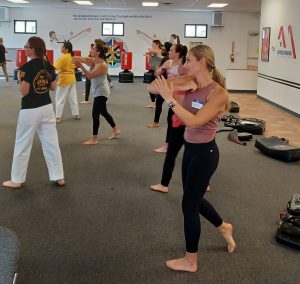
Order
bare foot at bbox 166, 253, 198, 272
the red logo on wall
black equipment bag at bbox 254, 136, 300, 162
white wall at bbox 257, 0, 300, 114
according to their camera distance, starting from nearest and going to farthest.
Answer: bare foot at bbox 166, 253, 198, 272 < black equipment bag at bbox 254, 136, 300, 162 < white wall at bbox 257, 0, 300, 114 < the red logo on wall

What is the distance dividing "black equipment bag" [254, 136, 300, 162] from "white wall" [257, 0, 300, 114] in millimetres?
3447

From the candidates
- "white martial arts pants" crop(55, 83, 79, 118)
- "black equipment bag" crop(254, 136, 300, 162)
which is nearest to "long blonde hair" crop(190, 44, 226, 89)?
"black equipment bag" crop(254, 136, 300, 162)

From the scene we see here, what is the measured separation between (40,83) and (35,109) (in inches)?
10.1

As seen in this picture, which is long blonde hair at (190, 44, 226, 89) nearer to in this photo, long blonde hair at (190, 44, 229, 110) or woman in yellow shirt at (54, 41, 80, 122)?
long blonde hair at (190, 44, 229, 110)

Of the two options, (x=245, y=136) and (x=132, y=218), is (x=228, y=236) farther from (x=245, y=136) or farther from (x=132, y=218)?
(x=245, y=136)

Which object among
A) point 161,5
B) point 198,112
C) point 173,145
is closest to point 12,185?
point 173,145

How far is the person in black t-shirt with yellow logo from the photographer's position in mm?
3811

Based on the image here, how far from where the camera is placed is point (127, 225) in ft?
11.0

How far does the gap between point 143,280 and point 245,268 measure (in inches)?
28.1

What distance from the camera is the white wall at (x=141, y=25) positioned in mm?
17578

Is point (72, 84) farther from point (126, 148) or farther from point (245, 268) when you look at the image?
point (245, 268)

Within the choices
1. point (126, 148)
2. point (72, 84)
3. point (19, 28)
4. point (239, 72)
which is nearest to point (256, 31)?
point (239, 72)

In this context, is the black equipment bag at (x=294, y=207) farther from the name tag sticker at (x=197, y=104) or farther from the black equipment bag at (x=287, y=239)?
the name tag sticker at (x=197, y=104)

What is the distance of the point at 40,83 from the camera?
3883 mm
